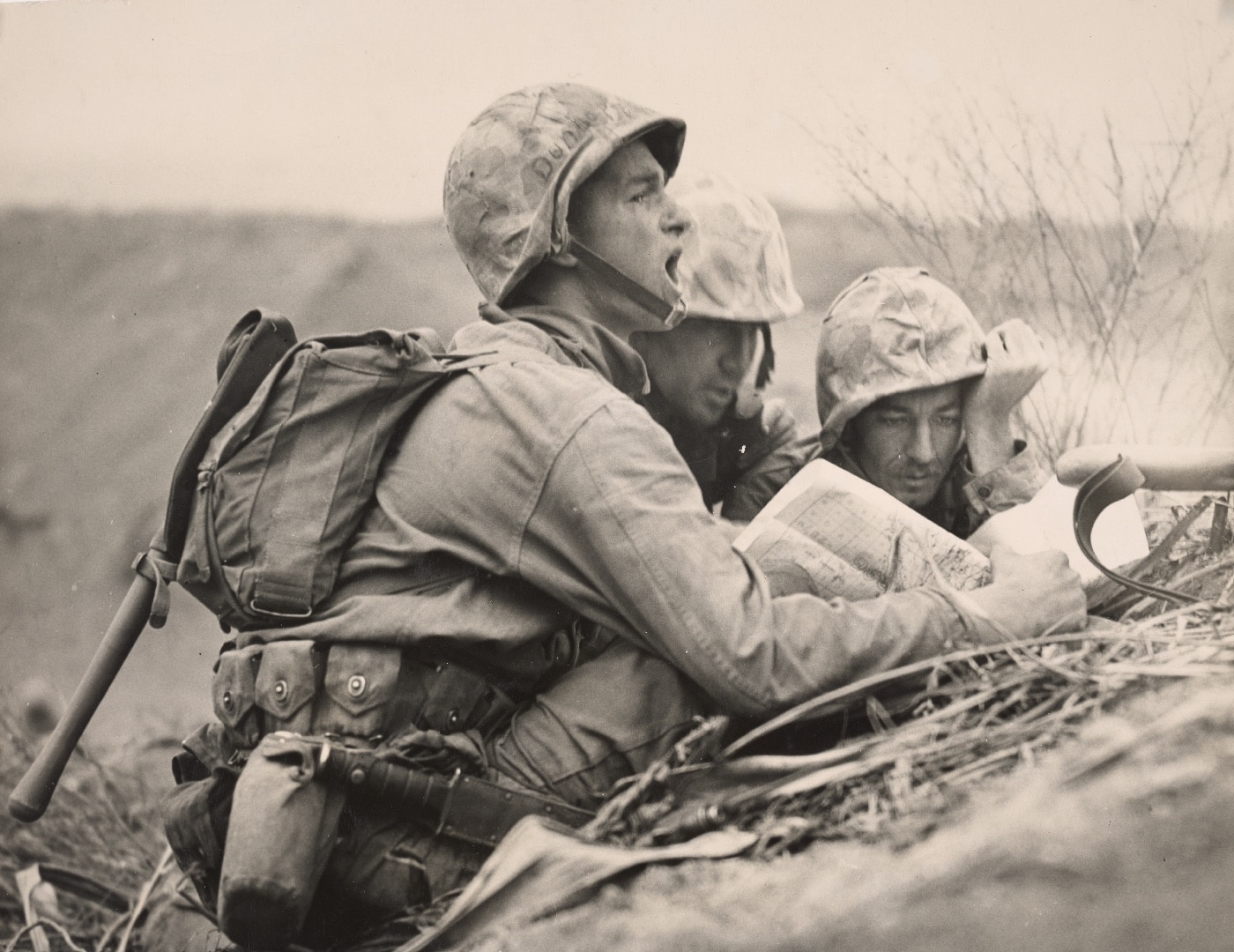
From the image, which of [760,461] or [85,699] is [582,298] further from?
[85,699]

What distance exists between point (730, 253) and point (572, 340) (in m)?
0.80

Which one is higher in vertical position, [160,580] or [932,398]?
[932,398]

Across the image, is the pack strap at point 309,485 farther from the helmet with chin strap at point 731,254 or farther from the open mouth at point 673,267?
the helmet with chin strap at point 731,254

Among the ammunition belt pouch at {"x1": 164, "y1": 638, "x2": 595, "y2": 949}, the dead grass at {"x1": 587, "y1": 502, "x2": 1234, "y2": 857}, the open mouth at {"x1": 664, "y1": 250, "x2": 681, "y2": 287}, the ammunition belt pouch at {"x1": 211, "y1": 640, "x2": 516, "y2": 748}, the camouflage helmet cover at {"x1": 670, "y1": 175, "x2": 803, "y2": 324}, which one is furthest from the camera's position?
the camouflage helmet cover at {"x1": 670, "y1": 175, "x2": 803, "y2": 324}

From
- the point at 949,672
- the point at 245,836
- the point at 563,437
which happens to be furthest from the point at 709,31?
the point at 245,836

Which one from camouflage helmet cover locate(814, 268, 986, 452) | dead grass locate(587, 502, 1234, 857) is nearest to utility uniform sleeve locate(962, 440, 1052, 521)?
camouflage helmet cover locate(814, 268, 986, 452)

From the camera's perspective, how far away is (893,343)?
3904mm

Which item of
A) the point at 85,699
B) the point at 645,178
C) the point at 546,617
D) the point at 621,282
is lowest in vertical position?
the point at 85,699

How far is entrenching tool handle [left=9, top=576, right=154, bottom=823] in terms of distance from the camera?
11.5 feet

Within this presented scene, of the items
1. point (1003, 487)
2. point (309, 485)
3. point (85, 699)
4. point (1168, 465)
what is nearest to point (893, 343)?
point (1003, 487)

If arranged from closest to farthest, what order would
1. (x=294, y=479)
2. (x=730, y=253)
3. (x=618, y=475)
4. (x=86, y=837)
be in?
(x=618, y=475) → (x=294, y=479) → (x=730, y=253) → (x=86, y=837)

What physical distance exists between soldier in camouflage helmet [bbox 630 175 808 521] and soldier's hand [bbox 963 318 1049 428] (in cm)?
52

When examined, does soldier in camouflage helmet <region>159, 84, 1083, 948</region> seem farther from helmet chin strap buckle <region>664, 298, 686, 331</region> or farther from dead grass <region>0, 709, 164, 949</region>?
dead grass <region>0, 709, 164, 949</region>

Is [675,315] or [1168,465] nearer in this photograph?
[1168,465]
